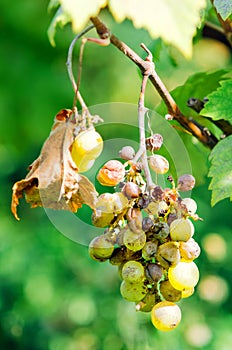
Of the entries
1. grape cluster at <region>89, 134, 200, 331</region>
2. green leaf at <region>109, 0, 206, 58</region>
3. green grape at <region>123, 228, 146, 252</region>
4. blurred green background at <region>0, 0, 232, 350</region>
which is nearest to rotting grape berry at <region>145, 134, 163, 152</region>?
grape cluster at <region>89, 134, 200, 331</region>

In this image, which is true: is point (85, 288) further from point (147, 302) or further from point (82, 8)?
point (82, 8)

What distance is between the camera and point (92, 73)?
4.13 meters

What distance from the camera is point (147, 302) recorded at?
0.78 m

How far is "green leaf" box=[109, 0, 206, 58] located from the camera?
0.54 m

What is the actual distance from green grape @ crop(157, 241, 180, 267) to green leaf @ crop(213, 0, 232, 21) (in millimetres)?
284

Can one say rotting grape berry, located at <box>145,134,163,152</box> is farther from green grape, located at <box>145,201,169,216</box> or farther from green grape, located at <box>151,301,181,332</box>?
green grape, located at <box>151,301,181,332</box>

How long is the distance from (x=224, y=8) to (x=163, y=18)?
0.93 feet

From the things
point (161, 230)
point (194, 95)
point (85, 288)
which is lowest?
point (85, 288)

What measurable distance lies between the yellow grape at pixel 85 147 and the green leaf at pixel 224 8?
21 cm

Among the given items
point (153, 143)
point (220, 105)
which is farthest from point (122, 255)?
point (220, 105)

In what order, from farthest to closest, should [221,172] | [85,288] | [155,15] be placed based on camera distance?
[85,288]
[221,172]
[155,15]

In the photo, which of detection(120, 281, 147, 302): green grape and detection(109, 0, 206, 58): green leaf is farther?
detection(120, 281, 147, 302): green grape

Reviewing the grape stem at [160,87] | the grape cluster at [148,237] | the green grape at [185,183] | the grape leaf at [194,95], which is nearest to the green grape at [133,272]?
the grape cluster at [148,237]

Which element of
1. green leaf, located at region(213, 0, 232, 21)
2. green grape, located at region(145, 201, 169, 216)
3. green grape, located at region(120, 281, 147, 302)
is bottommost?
green grape, located at region(120, 281, 147, 302)
